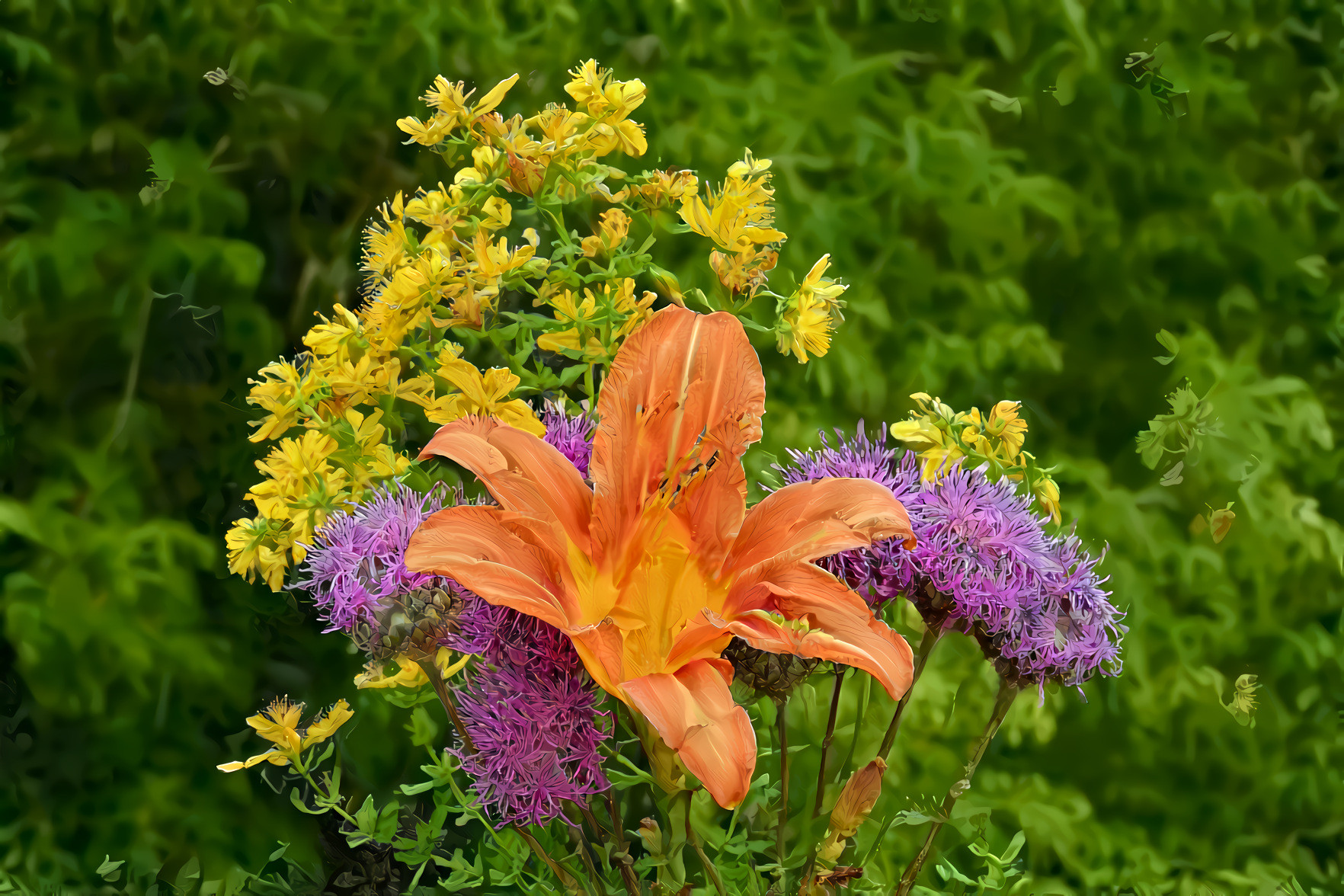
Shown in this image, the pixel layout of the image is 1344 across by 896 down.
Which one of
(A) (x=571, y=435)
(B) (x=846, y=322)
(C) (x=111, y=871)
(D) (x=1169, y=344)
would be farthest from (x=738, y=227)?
(C) (x=111, y=871)

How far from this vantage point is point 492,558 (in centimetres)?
60

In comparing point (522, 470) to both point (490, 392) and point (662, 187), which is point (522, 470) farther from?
point (662, 187)

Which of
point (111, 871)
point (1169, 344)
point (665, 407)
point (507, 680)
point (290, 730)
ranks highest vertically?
point (665, 407)

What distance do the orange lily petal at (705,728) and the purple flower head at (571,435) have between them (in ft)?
0.59

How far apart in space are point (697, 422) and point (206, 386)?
763 millimetres

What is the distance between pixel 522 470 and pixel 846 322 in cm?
68

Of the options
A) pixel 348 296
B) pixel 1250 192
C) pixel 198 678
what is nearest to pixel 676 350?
pixel 348 296

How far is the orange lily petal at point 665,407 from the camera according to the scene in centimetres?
65

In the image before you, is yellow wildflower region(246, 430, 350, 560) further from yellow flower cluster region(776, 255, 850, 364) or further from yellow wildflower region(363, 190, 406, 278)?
yellow flower cluster region(776, 255, 850, 364)

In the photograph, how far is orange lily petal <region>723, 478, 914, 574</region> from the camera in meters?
0.60

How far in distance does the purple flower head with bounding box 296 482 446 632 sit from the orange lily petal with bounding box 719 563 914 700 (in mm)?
187

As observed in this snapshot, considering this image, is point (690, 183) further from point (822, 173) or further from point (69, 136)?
point (69, 136)

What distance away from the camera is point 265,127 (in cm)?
121

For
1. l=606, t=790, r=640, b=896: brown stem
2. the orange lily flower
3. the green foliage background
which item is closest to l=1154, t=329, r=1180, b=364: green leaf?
the green foliage background
